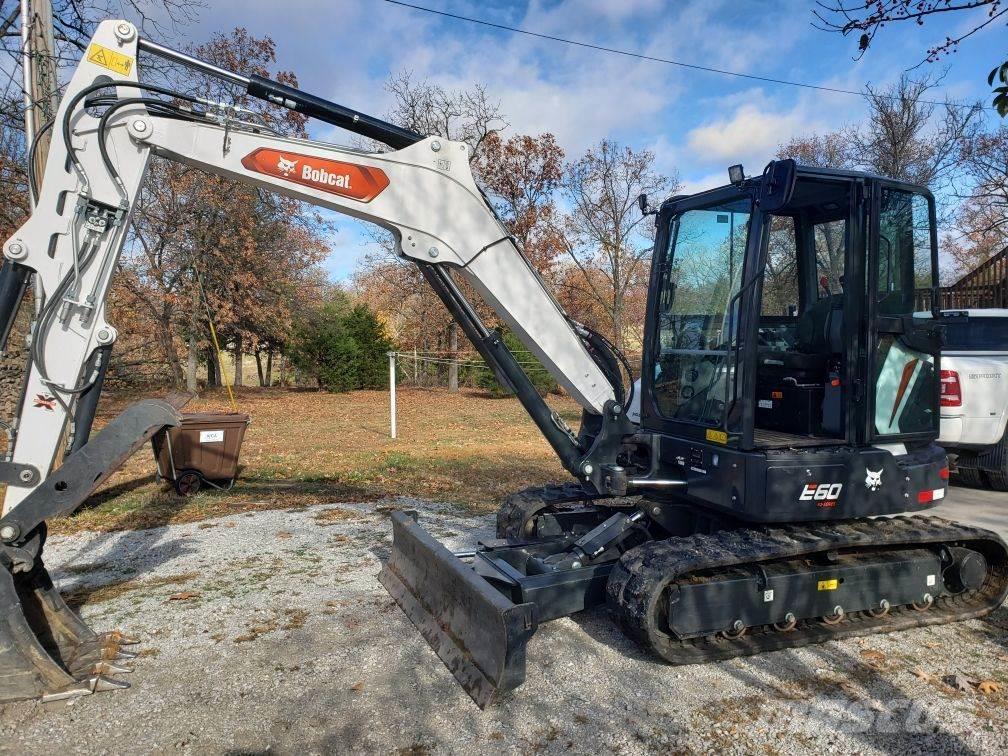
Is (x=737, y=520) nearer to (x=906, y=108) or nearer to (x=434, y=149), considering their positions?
(x=434, y=149)

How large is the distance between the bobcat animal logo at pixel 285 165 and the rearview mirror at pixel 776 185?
278cm

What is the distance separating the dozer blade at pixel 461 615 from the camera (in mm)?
3463

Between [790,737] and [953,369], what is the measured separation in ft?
21.9

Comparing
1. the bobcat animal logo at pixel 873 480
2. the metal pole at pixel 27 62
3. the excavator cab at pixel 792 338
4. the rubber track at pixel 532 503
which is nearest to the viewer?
the excavator cab at pixel 792 338

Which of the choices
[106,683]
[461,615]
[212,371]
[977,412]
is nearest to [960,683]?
[461,615]

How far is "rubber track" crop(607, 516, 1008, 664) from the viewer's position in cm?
390

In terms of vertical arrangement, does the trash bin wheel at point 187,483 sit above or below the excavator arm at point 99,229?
below

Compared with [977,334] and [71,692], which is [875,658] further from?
[977,334]

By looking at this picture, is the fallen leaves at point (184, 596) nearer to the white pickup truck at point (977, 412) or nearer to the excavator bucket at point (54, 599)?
the excavator bucket at point (54, 599)

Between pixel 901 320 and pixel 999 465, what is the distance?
587 centimetres

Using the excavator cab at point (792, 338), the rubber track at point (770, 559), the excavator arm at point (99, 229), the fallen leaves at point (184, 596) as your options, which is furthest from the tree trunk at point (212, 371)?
the rubber track at point (770, 559)

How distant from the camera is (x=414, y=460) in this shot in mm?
11219

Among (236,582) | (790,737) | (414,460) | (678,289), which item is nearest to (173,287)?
(414,460)

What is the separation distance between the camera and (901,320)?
448 centimetres
